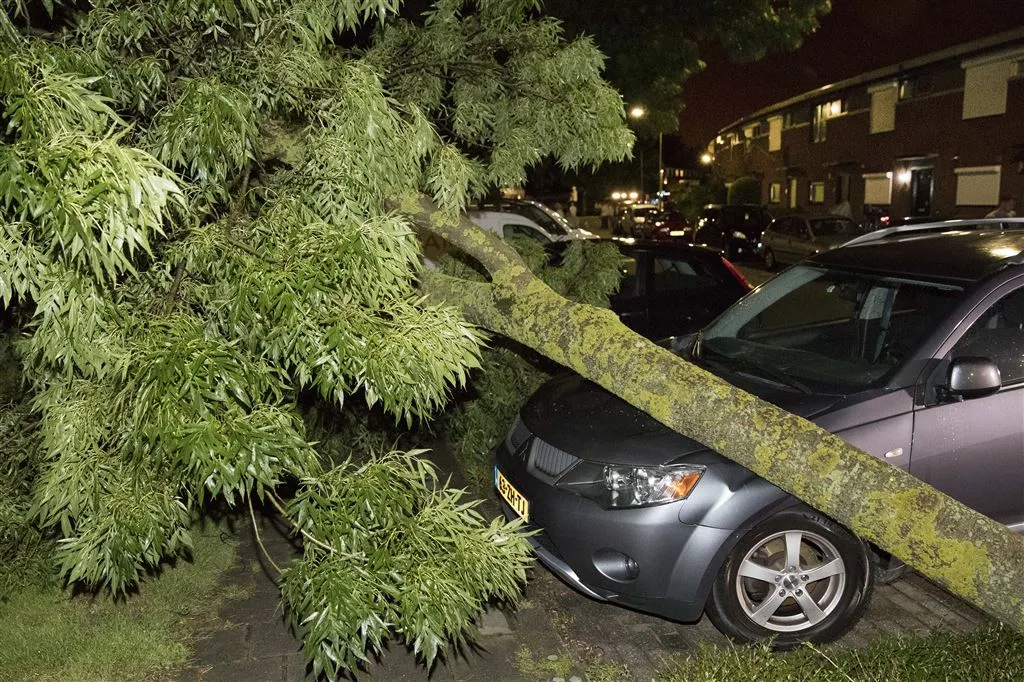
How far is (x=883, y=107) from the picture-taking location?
31.9m

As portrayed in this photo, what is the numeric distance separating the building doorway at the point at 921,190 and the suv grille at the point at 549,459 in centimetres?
2933

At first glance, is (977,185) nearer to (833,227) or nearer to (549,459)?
(833,227)

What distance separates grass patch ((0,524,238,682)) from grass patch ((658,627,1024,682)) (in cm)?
240

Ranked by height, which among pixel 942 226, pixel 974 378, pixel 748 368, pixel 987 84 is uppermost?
pixel 987 84

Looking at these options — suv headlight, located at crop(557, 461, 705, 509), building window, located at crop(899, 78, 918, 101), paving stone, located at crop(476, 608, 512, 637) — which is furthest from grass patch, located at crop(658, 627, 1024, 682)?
building window, located at crop(899, 78, 918, 101)

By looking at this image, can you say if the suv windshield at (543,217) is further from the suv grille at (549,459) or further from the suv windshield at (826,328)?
the suv grille at (549,459)

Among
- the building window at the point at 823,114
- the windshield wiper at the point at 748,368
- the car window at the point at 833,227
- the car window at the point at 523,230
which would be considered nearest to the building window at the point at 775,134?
the building window at the point at 823,114

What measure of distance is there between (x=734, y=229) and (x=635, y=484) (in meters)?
23.5

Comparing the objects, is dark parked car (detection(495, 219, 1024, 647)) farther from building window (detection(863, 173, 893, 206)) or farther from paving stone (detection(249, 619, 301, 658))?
building window (detection(863, 173, 893, 206))

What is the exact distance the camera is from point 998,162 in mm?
25594

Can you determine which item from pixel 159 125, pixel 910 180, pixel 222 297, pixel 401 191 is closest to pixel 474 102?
pixel 401 191

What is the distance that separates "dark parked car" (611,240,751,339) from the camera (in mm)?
7570

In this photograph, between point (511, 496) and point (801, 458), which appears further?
point (511, 496)

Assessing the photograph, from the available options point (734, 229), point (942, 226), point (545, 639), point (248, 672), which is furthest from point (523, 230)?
point (734, 229)
